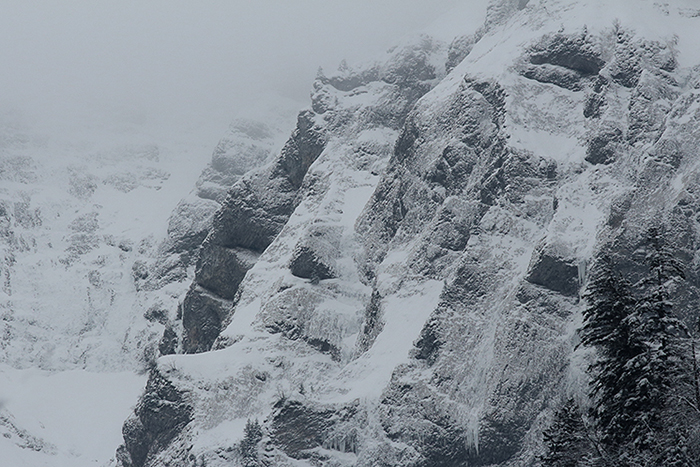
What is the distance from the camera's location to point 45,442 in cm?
16062

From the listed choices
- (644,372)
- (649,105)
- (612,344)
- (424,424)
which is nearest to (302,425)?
(424,424)

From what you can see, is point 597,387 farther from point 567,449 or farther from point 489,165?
point 489,165

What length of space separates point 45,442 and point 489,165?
10593 cm

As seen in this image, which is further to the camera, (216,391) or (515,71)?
(515,71)

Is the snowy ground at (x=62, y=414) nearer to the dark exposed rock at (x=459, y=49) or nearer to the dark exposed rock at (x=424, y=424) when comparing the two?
the dark exposed rock at (x=459, y=49)

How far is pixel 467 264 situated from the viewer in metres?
84.6

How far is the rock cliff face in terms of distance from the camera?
7712 centimetres

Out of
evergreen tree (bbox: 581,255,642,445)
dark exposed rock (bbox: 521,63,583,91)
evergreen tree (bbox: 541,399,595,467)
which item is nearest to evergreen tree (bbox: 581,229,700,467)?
evergreen tree (bbox: 581,255,642,445)

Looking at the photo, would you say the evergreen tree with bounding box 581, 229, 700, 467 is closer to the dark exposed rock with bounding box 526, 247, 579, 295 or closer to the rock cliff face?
the rock cliff face

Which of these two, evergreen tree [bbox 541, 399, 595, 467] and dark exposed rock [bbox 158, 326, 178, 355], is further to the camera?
dark exposed rock [bbox 158, 326, 178, 355]

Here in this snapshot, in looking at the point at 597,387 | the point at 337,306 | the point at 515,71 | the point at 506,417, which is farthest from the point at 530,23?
the point at 597,387

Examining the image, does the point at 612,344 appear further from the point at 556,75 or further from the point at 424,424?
the point at 556,75

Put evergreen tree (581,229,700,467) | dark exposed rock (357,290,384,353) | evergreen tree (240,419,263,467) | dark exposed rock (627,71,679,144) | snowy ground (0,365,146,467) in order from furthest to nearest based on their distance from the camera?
snowy ground (0,365,146,467), dark exposed rock (357,290,384,353), dark exposed rock (627,71,679,144), evergreen tree (240,419,263,467), evergreen tree (581,229,700,467)

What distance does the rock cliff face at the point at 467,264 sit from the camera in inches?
3036
